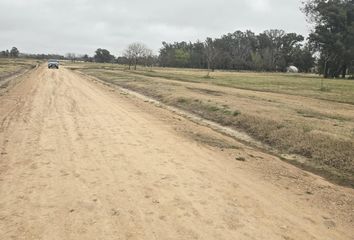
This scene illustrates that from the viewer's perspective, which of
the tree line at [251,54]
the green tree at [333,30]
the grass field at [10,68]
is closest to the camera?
the grass field at [10,68]

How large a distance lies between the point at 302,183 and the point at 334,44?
6763cm

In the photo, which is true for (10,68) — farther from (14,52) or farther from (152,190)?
(14,52)

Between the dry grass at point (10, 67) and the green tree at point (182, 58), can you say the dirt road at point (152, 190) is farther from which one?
the green tree at point (182, 58)

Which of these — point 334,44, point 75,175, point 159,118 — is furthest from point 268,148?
point 334,44

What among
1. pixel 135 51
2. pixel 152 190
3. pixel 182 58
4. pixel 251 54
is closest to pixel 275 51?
pixel 251 54

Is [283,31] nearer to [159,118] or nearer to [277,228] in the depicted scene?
[159,118]

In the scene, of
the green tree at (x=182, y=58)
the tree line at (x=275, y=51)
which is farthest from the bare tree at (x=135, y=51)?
the green tree at (x=182, y=58)

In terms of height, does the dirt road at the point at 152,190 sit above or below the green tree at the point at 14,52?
above

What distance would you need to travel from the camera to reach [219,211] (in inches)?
255

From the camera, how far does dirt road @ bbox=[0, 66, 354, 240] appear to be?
5809mm

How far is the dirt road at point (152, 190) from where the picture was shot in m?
5.81

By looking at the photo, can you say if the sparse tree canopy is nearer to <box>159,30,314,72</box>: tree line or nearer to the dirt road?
<box>159,30,314,72</box>: tree line

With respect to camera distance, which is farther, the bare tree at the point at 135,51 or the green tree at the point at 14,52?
the green tree at the point at 14,52

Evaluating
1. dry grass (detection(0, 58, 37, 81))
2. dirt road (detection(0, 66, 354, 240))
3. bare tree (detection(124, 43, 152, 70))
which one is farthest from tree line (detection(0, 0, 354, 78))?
dirt road (detection(0, 66, 354, 240))
